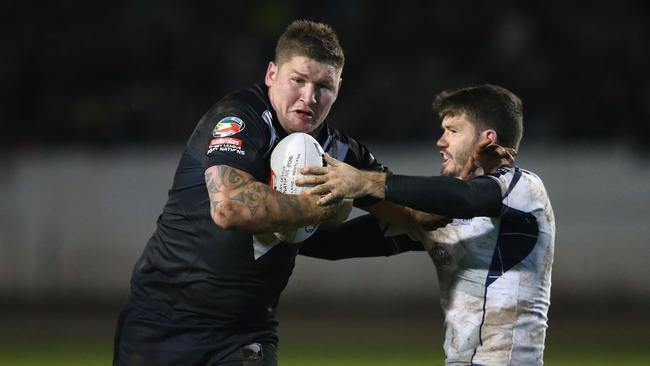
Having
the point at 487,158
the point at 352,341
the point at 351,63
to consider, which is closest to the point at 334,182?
the point at 487,158

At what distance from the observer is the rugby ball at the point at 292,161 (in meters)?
4.83

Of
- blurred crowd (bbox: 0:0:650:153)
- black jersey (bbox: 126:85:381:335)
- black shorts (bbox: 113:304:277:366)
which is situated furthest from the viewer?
blurred crowd (bbox: 0:0:650:153)

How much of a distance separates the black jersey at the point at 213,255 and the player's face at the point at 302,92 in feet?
0.27

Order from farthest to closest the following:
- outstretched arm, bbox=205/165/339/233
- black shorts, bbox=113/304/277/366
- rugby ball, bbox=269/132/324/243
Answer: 1. black shorts, bbox=113/304/277/366
2. rugby ball, bbox=269/132/324/243
3. outstretched arm, bbox=205/165/339/233

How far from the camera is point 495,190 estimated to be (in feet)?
15.3

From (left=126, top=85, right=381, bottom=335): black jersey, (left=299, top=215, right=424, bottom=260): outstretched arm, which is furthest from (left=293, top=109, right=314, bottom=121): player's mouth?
(left=299, top=215, right=424, bottom=260): outstretched arm

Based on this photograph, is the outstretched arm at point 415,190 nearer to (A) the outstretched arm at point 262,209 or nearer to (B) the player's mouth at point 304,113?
(A) the outstretched arm at point 262,209

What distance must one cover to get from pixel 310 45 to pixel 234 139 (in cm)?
64

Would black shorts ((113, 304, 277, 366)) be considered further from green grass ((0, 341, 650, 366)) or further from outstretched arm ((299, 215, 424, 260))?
green grass ((0, 341, 650, 366))

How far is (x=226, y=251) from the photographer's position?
17.1 ft

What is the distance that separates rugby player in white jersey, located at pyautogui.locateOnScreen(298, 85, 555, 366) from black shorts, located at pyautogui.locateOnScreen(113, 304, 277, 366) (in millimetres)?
1018

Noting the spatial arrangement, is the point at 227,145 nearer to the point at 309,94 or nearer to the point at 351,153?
the point at 309,94

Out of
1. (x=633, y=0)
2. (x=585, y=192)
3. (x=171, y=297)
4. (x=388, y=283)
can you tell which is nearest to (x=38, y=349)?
(x=388, y=283)

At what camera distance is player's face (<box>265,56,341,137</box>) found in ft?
16.9
